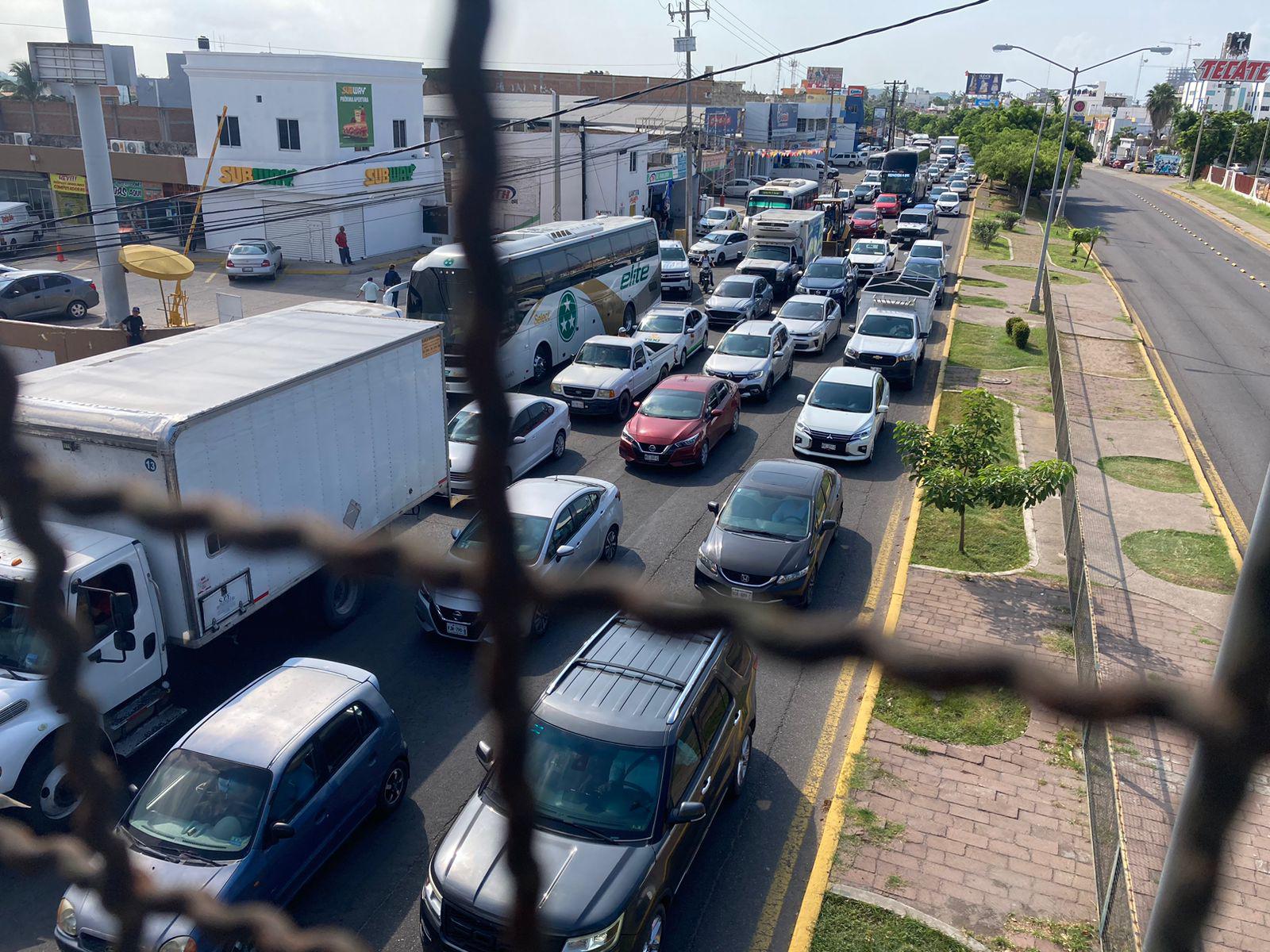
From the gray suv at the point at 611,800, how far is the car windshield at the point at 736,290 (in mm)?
19268

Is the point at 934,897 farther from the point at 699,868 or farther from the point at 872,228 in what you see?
the point at 872,228

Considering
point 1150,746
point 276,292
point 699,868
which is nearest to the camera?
point 699,868

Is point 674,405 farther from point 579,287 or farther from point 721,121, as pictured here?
point 721,121

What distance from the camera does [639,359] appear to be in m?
18.9

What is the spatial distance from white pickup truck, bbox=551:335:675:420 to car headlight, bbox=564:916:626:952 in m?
12.5

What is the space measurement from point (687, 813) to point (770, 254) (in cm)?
2612

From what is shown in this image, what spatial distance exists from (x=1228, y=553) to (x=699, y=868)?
9038 mm

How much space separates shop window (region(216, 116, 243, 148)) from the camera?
34875 millimetres

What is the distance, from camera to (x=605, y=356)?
736 inches

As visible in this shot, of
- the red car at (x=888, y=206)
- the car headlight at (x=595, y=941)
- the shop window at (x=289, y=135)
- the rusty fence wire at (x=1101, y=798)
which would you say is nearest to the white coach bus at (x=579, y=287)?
the rusty fence wire at (x=1101, y=798)

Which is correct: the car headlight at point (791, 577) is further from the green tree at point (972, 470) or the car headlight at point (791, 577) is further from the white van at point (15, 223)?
the white van at point (15, 223)

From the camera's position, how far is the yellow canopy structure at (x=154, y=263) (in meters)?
20.1

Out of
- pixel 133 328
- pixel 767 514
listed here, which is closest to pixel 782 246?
pixel 133 328

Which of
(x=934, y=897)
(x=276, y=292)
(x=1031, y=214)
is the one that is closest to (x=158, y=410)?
(x=934, y=897)
